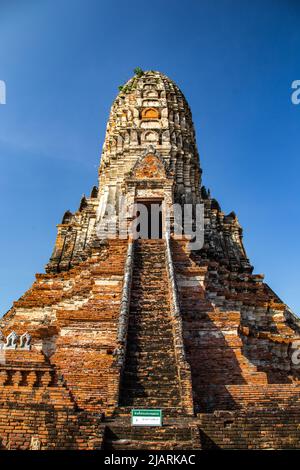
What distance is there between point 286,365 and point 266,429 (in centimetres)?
851

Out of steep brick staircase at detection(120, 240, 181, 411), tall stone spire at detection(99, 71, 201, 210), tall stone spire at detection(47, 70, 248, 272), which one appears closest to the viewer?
steep brick staircase at detection(120, 240, 181, 411)

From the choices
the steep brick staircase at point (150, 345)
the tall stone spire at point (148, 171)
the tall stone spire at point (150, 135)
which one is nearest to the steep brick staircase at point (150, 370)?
the steep brick staircase at point (150, 345)

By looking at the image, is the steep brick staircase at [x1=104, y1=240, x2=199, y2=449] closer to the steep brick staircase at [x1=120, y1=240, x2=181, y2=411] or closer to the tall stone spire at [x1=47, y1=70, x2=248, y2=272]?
the steep brick staircase at [x1=120, y1=240, x2=181, y2=411]

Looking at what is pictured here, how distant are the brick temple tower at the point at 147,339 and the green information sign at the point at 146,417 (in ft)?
0.36

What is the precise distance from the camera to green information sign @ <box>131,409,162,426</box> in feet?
27.8

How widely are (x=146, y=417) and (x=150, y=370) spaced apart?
8.67 feet

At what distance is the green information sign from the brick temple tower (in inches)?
4.3

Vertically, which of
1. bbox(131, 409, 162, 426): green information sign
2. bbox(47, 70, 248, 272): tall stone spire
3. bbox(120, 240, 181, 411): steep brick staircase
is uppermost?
bbox(47, 70, 248, 272): tall stone spire

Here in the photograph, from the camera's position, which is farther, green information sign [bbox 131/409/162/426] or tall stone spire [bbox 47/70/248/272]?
tall stone spire [bbox 47/70/248/272]

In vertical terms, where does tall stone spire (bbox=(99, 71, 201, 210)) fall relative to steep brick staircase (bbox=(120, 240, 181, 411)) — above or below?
above

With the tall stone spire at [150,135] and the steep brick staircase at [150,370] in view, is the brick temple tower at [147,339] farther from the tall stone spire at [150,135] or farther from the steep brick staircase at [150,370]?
the tall stone spire at [150,135]

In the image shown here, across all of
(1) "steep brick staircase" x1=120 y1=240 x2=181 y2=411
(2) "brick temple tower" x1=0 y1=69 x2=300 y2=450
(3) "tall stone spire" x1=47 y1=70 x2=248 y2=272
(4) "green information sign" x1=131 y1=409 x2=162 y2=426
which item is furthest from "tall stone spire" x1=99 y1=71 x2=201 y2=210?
(4) "green information sign" x1=131 y1=409 x2=162 y2=426

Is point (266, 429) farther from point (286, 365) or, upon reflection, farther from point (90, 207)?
point (90, 207)

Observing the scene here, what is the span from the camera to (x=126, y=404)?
996cm
